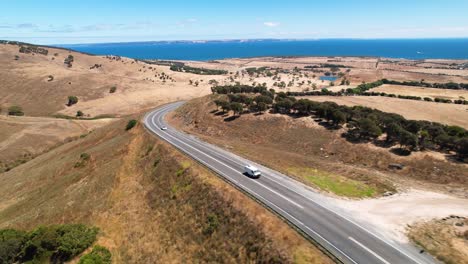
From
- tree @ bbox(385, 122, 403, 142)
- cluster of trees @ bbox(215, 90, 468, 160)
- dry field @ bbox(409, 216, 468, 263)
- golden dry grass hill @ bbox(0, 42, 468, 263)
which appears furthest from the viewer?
tree @ bbox(385, 122, 403, 142)

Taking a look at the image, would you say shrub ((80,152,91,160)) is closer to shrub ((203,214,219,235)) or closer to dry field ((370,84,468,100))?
shrub ((203,214,219,235))

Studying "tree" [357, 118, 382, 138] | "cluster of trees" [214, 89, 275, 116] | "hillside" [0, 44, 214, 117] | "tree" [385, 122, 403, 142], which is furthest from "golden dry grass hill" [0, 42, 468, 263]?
"hillside" [0, 44, 214, 117]

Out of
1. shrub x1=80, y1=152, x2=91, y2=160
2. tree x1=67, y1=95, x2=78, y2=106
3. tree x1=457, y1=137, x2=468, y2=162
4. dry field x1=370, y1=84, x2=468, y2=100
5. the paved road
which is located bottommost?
tree x1=67, y1=95, x2=78, y2=106

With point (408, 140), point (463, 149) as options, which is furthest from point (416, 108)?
point (408, 140)

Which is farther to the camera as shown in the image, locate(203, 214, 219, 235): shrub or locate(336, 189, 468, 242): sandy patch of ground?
locate(203, 214, 219, 235): shrub

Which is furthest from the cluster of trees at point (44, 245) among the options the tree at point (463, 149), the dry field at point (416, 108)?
the dry field at point (416, 108)

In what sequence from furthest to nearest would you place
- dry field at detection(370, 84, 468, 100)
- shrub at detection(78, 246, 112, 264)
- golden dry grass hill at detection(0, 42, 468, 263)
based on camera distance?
dry field at detection(370, 84, 468, 100) < golden dry grass hill at detection(0, 42, 468, 263) < shrub at detection(78, 246, 112, 264)
